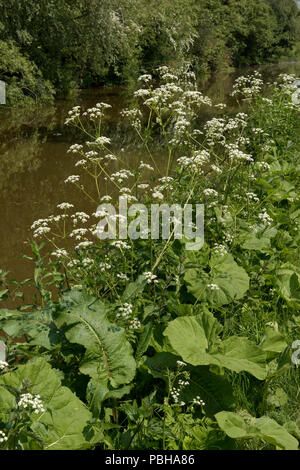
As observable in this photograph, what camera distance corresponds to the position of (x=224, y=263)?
10.2 feet

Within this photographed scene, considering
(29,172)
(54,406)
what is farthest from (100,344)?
(29,172)

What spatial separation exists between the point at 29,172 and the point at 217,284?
7182mm

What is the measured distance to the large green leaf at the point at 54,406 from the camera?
→ 2016 millimetres

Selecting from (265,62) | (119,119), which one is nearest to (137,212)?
(119,119)

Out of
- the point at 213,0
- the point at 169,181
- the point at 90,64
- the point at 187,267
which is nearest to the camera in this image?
the point at 187,267

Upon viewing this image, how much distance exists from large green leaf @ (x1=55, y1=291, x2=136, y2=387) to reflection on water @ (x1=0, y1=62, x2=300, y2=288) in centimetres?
308

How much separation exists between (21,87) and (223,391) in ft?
52.4

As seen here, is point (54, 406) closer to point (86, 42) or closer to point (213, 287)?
point (213, 287)

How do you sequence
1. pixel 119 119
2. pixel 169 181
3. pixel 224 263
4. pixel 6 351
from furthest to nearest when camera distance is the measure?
pixel 119 119, pixel 169 181, pixel 224 263, pixel 6 351

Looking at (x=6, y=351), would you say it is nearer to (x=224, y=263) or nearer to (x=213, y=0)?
(x=224, y=263)

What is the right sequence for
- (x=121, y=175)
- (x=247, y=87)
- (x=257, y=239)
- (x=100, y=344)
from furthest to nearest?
(x=247, y=87), (x=257, y=239), (x=121, y=175), (x=100, y=344)

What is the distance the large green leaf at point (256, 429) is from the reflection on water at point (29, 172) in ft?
11.8

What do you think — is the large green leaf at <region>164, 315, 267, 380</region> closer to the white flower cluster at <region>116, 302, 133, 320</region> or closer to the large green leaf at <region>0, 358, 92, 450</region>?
the white flower cluster at <region>116, 302, 133, 320</region>

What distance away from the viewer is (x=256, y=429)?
211 centimetres
